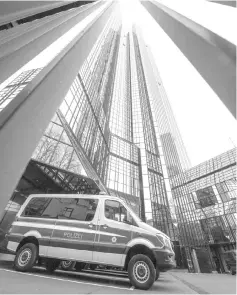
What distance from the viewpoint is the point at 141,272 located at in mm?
3549

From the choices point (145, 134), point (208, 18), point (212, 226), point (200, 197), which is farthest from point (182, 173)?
point (208, 18)

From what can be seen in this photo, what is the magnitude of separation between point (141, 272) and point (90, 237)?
1392 millimetres

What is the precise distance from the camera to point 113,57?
45.1 m

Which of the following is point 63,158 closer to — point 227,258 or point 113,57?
point 227,258

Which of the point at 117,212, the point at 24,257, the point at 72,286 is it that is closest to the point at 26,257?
the point at 24,257

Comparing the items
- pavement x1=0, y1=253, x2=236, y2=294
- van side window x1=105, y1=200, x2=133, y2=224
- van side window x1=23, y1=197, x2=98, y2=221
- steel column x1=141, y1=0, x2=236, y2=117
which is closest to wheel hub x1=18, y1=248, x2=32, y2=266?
pavement x1=0, y1=253, x2=236, y2=294

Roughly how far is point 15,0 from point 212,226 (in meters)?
31.5

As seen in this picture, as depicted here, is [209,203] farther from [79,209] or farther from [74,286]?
[74,286]

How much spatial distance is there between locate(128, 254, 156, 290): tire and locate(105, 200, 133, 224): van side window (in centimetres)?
84

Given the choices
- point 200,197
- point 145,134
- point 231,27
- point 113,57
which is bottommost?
point 231,27

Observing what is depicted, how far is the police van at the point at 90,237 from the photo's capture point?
3.73 m

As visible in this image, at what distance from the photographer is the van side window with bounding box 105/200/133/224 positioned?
431 centimetres

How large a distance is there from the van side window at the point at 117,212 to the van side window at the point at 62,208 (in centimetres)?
37

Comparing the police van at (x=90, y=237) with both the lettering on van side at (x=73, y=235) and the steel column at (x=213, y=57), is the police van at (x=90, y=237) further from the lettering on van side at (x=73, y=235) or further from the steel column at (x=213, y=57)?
the steel column at (x=213, y=57)
